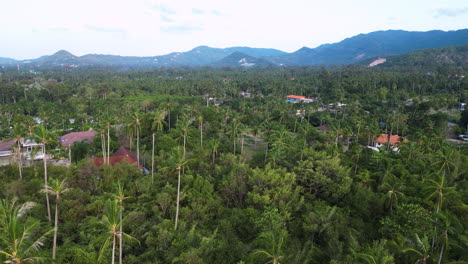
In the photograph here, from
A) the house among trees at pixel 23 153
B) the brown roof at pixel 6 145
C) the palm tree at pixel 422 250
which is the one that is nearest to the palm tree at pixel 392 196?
the palm tree at pixel 422 250

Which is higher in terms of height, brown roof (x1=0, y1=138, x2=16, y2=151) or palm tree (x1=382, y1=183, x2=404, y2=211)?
brown roof (x1=0, y1=138, x2=16, y2=151)

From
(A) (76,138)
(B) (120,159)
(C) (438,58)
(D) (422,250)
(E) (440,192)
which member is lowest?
(B) (120,159)

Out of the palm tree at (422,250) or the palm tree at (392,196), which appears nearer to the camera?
the palm tree at (422,250)

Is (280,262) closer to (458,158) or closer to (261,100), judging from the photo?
(458,158)

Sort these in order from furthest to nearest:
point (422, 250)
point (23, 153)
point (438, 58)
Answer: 1. point (438, 58)
2. point (23, 153)
3. point (422, 250)

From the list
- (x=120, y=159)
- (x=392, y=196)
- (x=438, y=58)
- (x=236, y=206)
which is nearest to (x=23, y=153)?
(x=120, y=159)

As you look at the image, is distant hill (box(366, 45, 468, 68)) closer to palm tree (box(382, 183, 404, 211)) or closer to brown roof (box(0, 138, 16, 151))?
palm tree (box(382, 183, 404, 211))

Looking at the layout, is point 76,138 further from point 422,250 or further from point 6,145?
point 422,250

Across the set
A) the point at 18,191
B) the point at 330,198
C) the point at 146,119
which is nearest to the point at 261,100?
the point at 146,119

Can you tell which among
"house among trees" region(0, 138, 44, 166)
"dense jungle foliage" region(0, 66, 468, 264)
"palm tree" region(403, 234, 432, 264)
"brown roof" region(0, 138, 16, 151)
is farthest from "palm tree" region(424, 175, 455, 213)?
"brown roof" region(0, 138, 16, 151)

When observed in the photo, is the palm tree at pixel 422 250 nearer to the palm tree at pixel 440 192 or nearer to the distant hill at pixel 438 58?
the palm tree at pixel 440 192

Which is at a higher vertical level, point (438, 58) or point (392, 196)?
point (438, 58)
